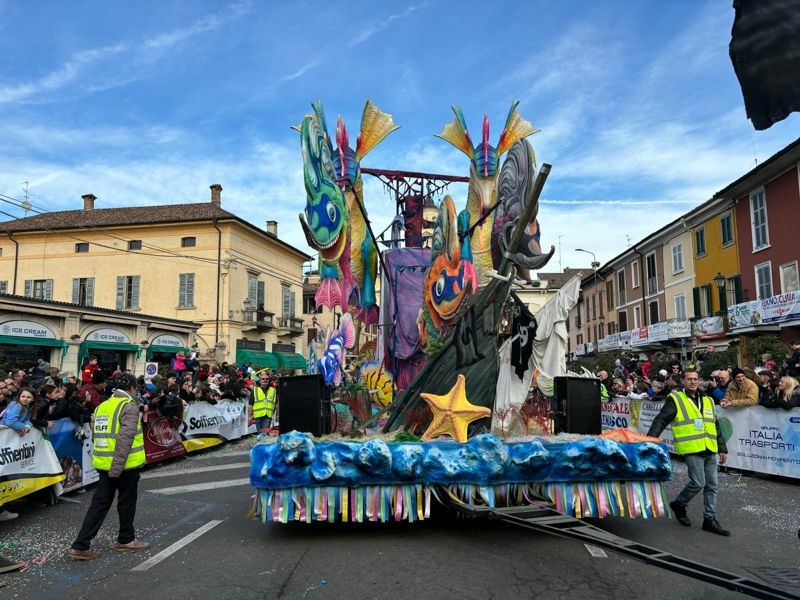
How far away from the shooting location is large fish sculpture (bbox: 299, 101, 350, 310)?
10.8 m

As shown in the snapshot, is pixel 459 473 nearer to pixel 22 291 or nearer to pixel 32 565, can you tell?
pixel 32 565

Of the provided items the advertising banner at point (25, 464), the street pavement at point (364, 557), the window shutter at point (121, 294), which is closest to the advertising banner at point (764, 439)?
the street pavement at point (364, 557)

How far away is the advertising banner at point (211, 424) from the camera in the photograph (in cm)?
1261

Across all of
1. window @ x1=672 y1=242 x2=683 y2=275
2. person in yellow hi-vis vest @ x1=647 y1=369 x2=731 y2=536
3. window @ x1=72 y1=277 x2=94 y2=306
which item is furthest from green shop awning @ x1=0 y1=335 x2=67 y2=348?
window @ x1=672 y1=242 x2=683 y2=275

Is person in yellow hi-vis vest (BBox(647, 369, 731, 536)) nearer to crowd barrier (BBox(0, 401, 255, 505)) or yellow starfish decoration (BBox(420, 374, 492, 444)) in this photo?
yellow starfish decoration (BBox(420, 374, 492, 444))

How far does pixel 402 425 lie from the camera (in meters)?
7.71

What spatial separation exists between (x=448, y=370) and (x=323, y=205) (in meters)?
4.55

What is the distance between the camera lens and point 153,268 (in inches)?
1417

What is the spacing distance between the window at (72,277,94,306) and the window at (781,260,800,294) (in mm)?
34100

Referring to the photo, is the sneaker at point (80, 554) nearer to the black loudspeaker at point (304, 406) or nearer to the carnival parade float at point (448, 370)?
the carnival parade float at point (448, 370)

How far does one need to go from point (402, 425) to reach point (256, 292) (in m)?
32.2

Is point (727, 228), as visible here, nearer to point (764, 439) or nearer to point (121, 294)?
point (764, 439)

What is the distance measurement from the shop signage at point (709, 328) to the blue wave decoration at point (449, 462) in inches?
930


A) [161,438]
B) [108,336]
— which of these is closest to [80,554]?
[161,438]
